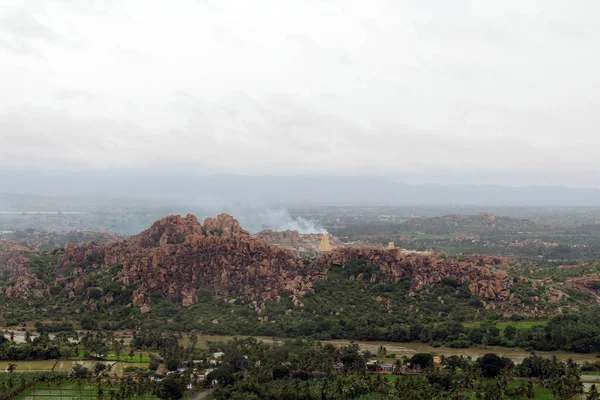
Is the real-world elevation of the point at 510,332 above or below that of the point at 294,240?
below

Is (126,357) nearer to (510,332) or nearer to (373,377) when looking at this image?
(373,377)

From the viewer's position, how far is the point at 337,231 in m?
171

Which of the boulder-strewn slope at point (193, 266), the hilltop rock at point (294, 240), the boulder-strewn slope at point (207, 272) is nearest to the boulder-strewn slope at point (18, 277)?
the boulder-strewn slope at point (207, 272)

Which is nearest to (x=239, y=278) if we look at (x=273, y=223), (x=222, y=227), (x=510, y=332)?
(x=222, y=227)

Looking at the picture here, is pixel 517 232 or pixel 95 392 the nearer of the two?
pixel 95 392

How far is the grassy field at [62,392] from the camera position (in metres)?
42.8

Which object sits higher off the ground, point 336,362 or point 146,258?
point 146,258

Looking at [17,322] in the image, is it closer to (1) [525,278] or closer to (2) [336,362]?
(2) [336,362]

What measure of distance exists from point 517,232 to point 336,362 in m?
137

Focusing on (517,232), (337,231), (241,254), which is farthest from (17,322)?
(517,232)

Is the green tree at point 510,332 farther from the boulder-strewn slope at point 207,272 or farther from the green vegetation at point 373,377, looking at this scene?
the boulder-strewn slope at point 207,272

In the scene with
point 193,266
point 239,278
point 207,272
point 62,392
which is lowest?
point 62,392

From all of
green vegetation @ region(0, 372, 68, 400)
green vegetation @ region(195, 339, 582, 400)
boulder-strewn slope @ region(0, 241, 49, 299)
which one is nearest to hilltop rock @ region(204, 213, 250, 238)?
boulder-strewn slope @ region(0, 241, 49, 299)

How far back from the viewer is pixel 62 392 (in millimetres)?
43812
